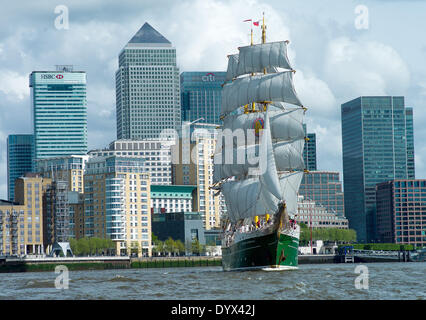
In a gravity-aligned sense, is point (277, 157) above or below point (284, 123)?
below

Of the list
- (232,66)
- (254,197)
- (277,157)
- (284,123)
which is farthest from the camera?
(232,66)

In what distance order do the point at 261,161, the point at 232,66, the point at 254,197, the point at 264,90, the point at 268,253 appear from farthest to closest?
1. the point at 232,66
2. the point at 264,90
3. the point at 254,197
4. the point at 261,161
5. the point at 268,253

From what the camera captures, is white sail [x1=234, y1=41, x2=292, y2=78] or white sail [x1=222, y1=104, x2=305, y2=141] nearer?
white sail [x1=222, y1=104, x2=305, y2=141]

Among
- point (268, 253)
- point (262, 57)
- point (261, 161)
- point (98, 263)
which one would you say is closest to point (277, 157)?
point (261, 161)

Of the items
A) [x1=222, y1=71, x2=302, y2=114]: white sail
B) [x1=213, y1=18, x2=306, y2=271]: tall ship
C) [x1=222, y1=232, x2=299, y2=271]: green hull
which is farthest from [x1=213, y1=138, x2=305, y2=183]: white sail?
[x1=222, y1=232, x2=299, y2=271]: green hull

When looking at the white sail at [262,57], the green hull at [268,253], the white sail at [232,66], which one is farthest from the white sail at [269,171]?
the white sail at [232,66]

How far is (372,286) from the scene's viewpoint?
64.5 meters

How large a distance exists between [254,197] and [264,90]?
19186 millimetres

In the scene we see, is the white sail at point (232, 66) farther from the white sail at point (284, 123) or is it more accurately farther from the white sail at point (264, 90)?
the white sail at point (284, 123)

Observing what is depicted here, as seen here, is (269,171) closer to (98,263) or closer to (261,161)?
(261,161)

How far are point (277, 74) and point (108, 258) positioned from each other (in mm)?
84427

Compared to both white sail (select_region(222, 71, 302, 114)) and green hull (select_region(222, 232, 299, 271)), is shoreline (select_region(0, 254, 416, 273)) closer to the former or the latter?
white sail (select_region(222, 71, 302, 114))

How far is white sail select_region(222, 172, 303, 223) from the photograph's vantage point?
328 feet

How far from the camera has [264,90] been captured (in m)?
116
